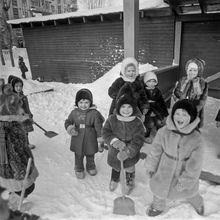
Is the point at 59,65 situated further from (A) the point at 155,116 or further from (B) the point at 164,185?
(B) the point at 164,185

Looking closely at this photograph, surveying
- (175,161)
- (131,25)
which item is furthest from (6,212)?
(131,25)

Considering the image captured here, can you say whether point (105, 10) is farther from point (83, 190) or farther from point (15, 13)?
point (15, 13)

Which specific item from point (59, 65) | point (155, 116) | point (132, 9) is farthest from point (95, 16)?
point (155, 116)

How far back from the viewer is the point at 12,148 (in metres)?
2.47

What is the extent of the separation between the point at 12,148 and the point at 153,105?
7.48 feet

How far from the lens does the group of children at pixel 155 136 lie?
223 centimetres

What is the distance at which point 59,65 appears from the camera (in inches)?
444

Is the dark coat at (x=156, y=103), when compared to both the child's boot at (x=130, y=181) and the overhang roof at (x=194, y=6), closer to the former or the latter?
the child's boot at (x=130, y=181)

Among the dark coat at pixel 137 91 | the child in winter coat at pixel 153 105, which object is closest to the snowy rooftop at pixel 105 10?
the child in winter coat at pixel 153 105

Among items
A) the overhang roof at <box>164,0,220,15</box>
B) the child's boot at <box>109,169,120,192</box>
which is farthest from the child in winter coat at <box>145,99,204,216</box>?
the overhang roof at <box>164,0,220,15</box>

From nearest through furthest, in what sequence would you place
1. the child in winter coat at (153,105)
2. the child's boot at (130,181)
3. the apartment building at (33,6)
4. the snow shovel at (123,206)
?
the snow shovel at (123,206), the child's boot at (130,181), the child in winter coat at (153,105), the apartment building at (33,6)

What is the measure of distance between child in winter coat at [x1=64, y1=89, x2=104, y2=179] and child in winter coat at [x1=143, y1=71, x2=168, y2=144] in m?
1.05

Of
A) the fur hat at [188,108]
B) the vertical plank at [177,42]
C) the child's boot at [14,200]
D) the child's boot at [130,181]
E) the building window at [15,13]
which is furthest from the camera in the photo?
the building window at [15,13]

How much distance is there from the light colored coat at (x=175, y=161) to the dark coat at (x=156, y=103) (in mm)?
1508
